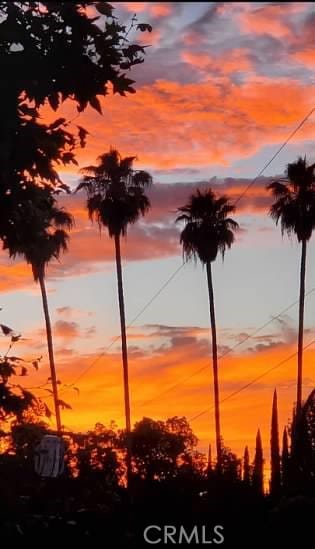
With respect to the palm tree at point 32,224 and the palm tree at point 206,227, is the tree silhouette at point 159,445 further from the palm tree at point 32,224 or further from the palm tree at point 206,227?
the palm tree at point 32,224

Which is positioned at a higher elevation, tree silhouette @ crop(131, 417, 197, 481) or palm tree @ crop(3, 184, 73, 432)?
tree silhouette @ crop(131, 417, 197, 481)

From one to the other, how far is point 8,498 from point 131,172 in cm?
4956

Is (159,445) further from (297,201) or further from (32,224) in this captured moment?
(32,224)

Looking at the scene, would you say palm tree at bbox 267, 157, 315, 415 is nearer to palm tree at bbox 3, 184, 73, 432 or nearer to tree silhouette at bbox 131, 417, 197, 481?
tree silhouette at bbox 131, 417, 197, 481

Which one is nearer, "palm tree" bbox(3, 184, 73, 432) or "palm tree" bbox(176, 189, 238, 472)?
"palm tree" bbox(3, 184, 73, 432)

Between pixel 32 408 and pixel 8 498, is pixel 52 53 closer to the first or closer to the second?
pixel 32 408

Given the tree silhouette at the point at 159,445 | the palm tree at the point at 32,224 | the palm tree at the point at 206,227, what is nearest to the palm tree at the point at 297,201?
the palm tree at the point at 206,227

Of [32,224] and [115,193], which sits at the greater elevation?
[115,193]

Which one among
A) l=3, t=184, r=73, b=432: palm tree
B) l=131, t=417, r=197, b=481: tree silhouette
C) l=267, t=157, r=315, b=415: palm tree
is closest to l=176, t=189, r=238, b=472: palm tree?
l=267, t=157, r=315, b=415: palm tree

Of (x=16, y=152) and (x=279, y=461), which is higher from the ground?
(x=279, y=461)

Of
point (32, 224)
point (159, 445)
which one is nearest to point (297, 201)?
point (159, 445)

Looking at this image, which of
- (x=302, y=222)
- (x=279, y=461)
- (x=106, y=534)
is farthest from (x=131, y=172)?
(x=106, y=534)

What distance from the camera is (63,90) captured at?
41.6 ft

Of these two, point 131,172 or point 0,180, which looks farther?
point 131,172
